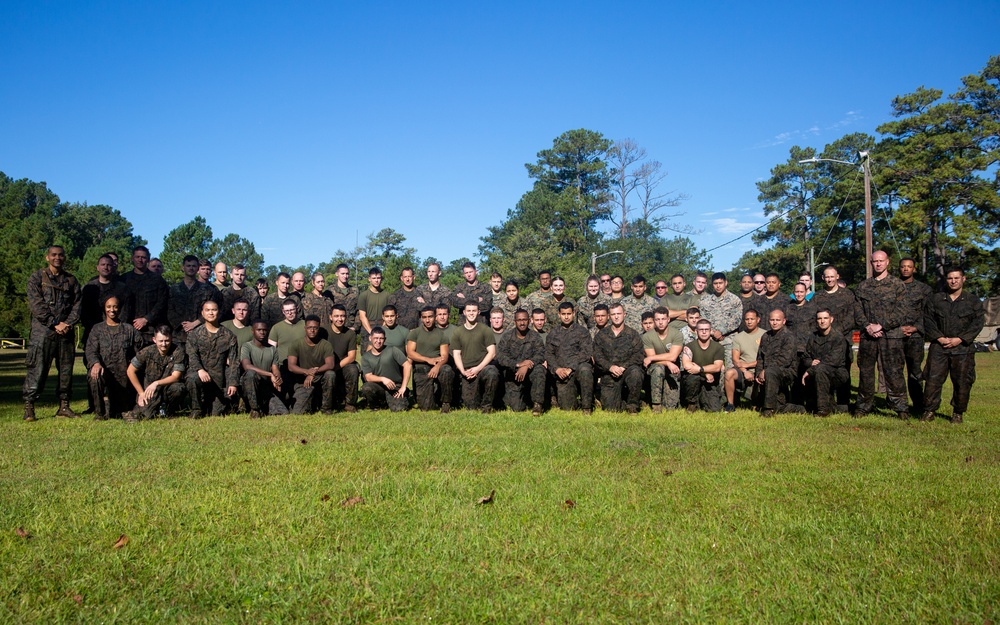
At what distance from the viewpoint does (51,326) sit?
9477mm

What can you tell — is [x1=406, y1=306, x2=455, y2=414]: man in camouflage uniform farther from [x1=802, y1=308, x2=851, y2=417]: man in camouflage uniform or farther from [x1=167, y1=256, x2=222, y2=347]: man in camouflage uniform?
[x1=802, y1=308, x2=851, y2=417]: man in camouflage uniform

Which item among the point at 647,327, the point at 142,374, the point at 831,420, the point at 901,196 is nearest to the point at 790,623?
the point at 831,420

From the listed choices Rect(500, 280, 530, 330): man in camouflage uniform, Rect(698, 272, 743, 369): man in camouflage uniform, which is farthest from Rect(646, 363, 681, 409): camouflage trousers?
Rect(500, 280, 530, 330): man in camouflage uniform

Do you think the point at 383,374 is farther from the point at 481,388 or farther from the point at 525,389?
the point at 525,389

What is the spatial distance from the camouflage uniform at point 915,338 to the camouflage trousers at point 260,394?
858 centimetres

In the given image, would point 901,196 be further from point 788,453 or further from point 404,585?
point 404,585

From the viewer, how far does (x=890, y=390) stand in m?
9.46

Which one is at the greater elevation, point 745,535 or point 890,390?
point 890,390

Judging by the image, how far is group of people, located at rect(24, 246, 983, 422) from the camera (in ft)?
30.9

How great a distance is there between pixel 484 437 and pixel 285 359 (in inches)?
173

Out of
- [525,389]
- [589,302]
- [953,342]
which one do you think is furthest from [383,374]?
[953,342]

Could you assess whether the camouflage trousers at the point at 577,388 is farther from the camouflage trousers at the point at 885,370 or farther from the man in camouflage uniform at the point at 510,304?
the camouflage trousers at the point at 885,370

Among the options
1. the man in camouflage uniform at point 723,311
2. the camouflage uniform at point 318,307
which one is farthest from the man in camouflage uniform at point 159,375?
the man in camouflage uniform at point 723,311

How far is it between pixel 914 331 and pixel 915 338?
137 millimetres
